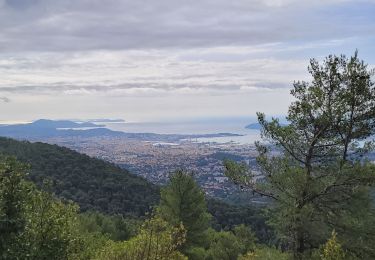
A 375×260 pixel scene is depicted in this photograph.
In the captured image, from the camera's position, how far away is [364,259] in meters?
11.1

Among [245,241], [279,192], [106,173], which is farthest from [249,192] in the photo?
[106,173]

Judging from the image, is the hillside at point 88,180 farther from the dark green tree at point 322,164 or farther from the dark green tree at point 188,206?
the dark green tree at point 322,164

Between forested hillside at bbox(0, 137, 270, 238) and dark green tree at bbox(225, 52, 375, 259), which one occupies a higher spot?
dark green tree at bbox(225, 52, 375, 259)

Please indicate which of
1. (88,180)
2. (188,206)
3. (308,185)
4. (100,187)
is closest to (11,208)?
(308,185)

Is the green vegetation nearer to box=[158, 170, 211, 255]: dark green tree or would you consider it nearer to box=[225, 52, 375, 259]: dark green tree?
box=[225, 52, 375, 259]: dark green tree

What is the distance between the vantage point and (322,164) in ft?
39.5

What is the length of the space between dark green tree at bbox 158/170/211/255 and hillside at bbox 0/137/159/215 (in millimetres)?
32130

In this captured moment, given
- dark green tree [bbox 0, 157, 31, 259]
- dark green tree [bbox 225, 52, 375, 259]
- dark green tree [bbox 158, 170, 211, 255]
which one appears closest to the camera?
dark green tree [bbox 0, 157, 31, 259]

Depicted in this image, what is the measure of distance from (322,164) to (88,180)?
194 ft

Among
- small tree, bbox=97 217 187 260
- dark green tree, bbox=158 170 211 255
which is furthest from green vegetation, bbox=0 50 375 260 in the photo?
dark green tree, bbox=158 170 211 255

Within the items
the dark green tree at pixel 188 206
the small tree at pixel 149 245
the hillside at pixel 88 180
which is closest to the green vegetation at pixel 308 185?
the small tree at pixel 149 245

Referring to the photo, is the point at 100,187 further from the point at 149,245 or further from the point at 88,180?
the point at 149,245

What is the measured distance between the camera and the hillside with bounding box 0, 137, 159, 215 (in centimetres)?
5969

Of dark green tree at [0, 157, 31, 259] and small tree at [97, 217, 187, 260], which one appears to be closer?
dark green tree at [0, 157, 31, 259]
